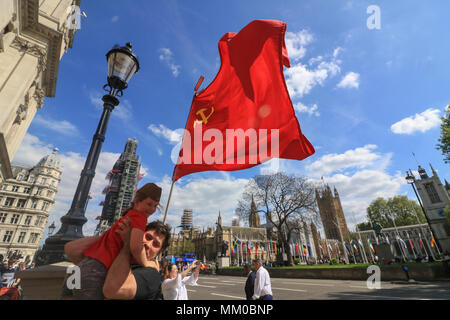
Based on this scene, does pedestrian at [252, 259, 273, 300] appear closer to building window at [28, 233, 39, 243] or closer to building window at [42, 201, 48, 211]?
building window at [28, 233, 39, 243]

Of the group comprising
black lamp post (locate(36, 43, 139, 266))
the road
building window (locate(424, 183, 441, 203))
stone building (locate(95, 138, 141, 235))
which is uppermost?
stone building (locate(95, 138, 141, 235))

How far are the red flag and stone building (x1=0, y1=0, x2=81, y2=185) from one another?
26.7ft

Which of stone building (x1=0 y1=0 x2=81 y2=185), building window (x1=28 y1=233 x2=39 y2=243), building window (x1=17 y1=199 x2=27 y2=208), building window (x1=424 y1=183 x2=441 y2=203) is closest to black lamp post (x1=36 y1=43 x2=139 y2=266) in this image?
stone building (x1=0 y1=0 x2=81 y2=185)

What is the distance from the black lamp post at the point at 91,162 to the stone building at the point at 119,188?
8854 cm

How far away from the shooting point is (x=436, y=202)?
3478 cm

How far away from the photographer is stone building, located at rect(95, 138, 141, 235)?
86.4 m

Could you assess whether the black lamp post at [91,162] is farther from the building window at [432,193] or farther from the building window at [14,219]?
the building window at [14,219]

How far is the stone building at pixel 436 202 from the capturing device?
111ft

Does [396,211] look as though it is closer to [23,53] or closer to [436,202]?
[436,202]

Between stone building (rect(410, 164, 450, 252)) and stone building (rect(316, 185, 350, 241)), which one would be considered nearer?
stone building (rect(410, 164, 450, 252))

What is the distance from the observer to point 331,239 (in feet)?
259

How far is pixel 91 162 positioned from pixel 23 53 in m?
10.2

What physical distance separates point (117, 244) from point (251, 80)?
3.92 metres

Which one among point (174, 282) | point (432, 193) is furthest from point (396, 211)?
point (174, 282)
